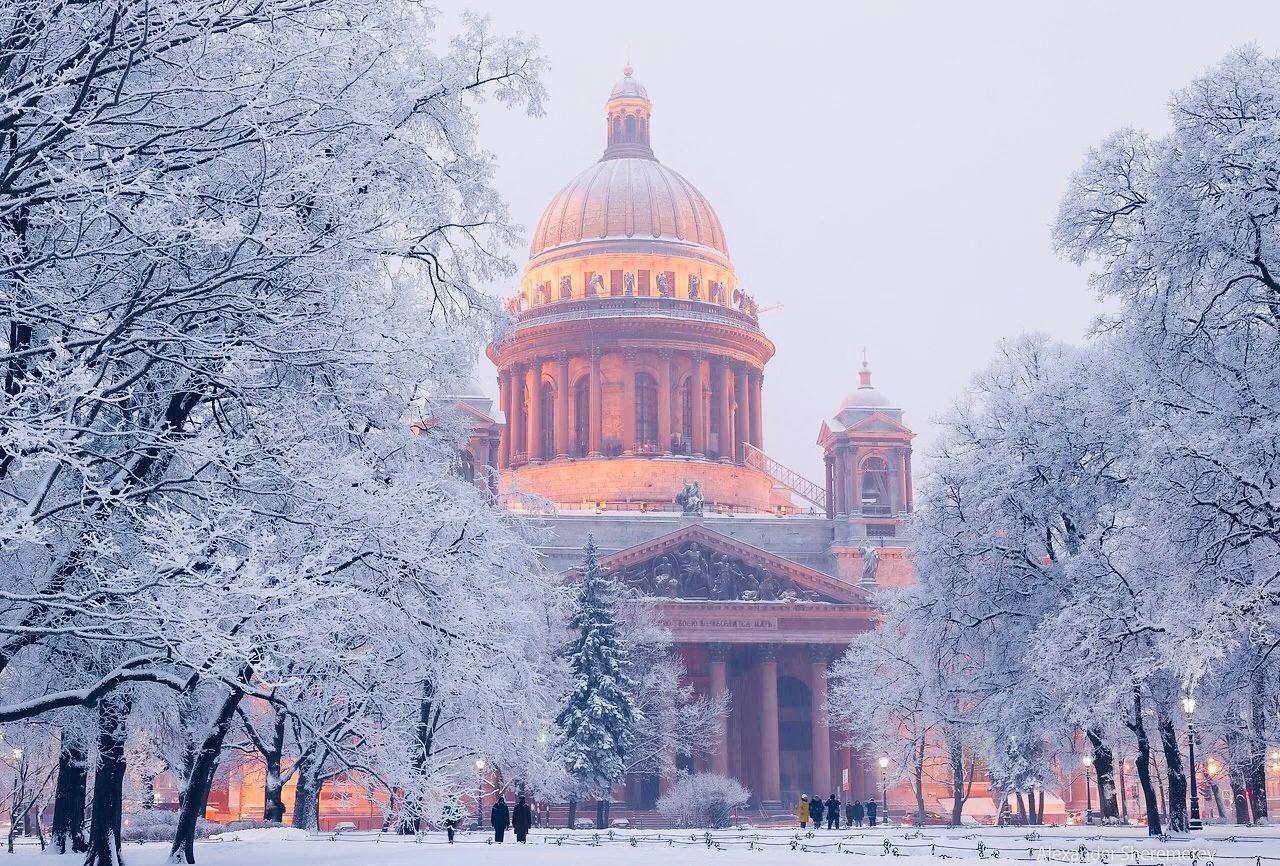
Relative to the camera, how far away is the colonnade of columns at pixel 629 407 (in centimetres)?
9225

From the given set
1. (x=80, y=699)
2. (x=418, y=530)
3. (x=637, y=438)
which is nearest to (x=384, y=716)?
(x=418, y=530)

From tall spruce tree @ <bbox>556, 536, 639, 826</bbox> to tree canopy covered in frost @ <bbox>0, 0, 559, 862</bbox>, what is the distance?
35.2 m

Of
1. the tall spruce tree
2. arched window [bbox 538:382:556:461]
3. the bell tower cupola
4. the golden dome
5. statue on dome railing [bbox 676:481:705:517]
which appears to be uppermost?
the bell tower cupola

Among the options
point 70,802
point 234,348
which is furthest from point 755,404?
point 234,348

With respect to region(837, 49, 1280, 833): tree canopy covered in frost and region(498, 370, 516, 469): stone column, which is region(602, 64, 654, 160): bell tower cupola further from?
region(837, 49, 1280, 833): tree canopy covered in frost

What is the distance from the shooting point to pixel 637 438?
92750 millimetres

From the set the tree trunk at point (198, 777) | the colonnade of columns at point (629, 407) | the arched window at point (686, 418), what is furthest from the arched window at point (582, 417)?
the tree trunk at point (198, 777)

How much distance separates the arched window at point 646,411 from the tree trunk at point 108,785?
227 ft

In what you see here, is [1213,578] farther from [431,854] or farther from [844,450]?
[844,450]

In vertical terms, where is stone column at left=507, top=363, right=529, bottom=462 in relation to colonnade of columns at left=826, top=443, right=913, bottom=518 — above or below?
above

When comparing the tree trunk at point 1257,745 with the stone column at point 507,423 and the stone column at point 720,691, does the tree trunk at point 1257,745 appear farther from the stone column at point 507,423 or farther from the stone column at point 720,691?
the stone column at point 507,423

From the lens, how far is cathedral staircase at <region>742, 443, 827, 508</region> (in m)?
93.7

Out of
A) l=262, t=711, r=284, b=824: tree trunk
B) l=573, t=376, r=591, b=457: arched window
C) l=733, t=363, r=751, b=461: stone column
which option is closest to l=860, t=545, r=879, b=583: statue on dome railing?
l=733, t=363, r=751, b=461: stone column

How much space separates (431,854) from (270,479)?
10968mm
